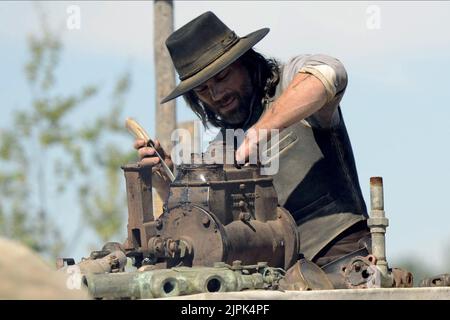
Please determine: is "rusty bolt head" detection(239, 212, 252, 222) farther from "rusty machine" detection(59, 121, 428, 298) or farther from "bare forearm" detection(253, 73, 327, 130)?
"bare forearm" detection(253, 73, 327, 130)

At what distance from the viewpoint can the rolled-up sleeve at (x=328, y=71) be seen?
6582 mm

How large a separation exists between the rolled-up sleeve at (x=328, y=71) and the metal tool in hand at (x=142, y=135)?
0.82 meters

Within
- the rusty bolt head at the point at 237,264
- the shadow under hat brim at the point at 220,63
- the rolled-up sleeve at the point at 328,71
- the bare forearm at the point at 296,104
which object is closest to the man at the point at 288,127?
the shadow under hat brim at the point at 220,63

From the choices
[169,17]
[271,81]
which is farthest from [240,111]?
[169,17]

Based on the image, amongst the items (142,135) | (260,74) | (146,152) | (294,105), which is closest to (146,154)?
(146,152)

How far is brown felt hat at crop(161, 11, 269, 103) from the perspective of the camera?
22.9 ft

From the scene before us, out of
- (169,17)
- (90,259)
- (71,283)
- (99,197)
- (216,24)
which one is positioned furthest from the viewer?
(99,197)

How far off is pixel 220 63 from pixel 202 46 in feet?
0.58

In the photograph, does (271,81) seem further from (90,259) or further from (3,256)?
(3,256)

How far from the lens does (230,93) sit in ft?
23.1

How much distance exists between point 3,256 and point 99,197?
44.5 feet

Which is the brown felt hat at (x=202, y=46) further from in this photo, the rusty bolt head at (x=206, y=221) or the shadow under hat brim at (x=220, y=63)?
the rusty bolt head at (x=206, y=221)
